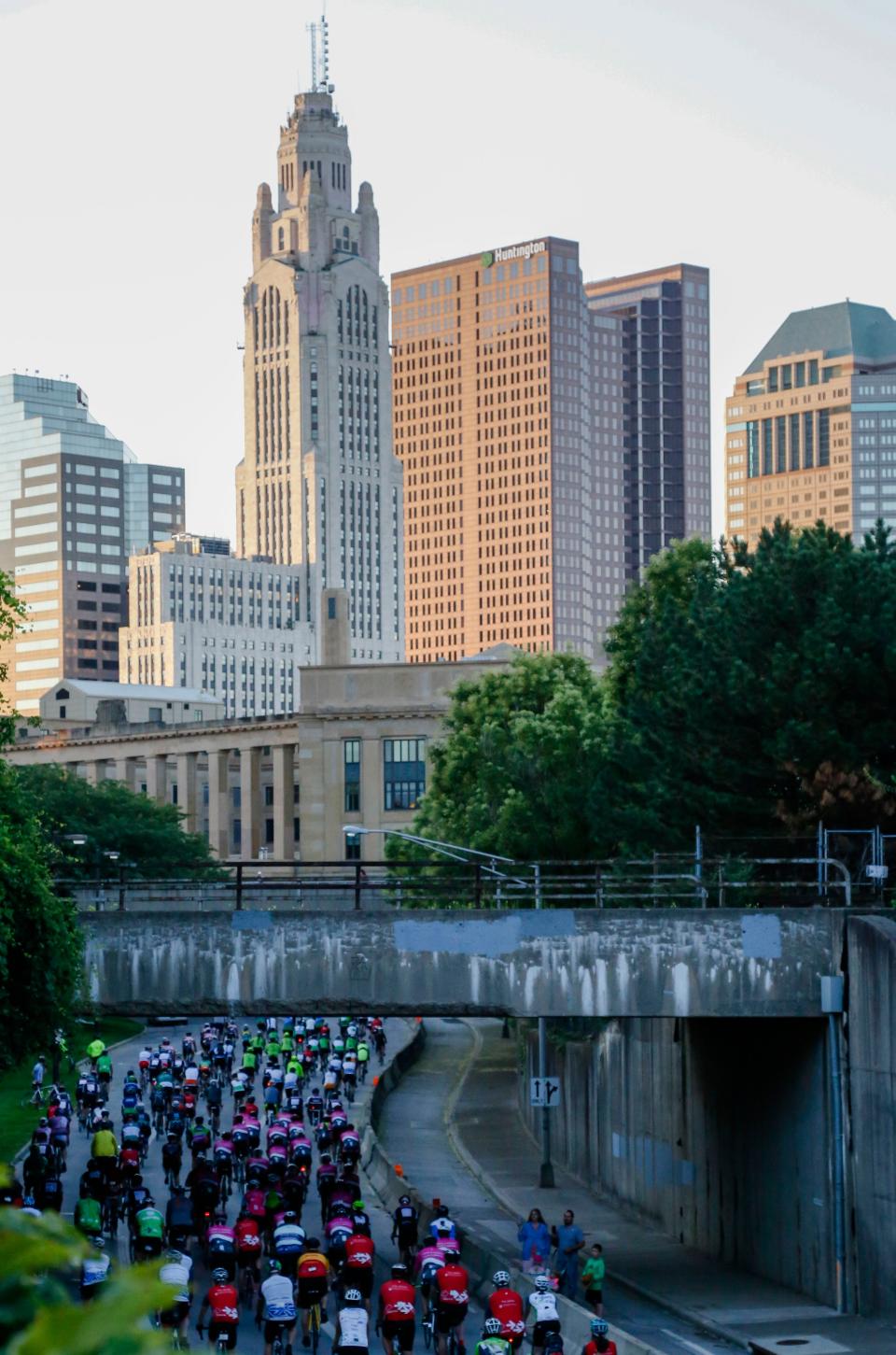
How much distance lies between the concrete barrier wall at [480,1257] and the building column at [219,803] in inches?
3771

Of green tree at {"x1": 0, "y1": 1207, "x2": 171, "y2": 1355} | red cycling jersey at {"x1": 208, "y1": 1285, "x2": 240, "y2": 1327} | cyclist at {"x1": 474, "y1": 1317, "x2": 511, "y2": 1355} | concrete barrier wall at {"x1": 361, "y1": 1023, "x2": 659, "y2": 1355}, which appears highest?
green tree at {"x1": 0, "y1": 1207, "x2": 171, "y2": 1355}

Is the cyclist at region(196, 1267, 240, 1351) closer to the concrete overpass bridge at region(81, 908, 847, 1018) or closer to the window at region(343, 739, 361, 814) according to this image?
the concrete overpass bridge at region(81, 908, 847, 1018)

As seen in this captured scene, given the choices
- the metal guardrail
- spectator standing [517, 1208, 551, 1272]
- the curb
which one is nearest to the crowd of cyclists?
spectator standing [517, 1208, 551, 1272]

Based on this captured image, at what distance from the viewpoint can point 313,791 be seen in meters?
128

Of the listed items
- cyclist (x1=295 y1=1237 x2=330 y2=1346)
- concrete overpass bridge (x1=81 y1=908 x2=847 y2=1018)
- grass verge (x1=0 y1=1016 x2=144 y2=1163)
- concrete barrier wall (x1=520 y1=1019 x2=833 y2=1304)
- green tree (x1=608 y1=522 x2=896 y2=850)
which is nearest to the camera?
cyclist (x1=295 y1=1237 x2=330 y2=1346)

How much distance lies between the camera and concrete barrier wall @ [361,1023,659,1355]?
89.0 ft

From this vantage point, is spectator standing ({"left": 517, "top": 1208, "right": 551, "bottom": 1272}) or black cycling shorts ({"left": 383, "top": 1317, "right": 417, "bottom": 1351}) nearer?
black cycling shorts ({"left": 383, "top": 1317, "right": 417, "bottom": 1351})

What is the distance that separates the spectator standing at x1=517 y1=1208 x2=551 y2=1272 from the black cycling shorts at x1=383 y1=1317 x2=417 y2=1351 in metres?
5.32

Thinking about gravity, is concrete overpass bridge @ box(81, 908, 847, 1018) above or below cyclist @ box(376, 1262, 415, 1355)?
above

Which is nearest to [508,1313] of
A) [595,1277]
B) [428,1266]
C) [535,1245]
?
[428,1266]

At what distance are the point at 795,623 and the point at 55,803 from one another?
2800 inches

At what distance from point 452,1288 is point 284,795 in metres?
124

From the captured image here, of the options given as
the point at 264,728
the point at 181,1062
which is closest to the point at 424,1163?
the point at 181,1062

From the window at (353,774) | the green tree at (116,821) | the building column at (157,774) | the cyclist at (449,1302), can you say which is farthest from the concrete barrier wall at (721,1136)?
the building column at (157,774)
